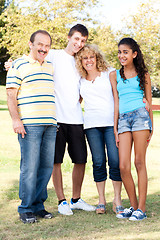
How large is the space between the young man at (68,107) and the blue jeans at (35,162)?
333mm

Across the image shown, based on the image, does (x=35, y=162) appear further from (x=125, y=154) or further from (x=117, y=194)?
(x=117, y=194)

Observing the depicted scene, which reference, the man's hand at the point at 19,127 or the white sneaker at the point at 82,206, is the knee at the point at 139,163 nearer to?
the white sneaker at the point at 82,206

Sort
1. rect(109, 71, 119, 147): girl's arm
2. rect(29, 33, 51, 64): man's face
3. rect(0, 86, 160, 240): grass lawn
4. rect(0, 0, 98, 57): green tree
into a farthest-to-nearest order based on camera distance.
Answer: rect(0, 0, 98, 57): green tree, rect(109, 71, 119, 147): girl's arm, rect(29, 33, 51, 64): man's face, rect(0, 86, 160, 240): grass lawn

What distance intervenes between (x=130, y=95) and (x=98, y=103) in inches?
16.4

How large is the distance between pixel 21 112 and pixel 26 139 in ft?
0.97

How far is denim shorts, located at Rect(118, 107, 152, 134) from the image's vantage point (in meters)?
4.15

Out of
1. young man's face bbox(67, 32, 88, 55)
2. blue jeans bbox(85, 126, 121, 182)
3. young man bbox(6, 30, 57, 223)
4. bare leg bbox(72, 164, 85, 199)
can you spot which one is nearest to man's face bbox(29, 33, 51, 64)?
young man bbox(6, 30, 57, 223)

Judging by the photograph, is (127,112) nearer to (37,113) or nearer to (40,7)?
(37,113)

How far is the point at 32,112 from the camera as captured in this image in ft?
13.1

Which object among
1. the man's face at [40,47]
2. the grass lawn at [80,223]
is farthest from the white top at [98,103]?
the grass lawn at [80,223]

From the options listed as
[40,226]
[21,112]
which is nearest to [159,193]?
[40,226]

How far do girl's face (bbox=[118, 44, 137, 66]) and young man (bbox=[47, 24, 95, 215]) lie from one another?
539 mm

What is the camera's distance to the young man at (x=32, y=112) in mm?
3992

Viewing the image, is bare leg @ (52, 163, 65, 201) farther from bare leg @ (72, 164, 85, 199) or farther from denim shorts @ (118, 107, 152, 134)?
denim shorts @ (118, 107, 152, 134)
